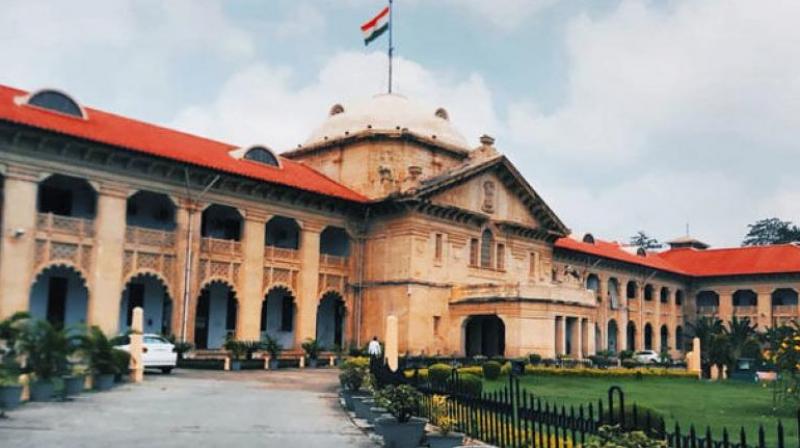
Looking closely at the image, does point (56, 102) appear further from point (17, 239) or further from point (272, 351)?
point (272, 351)

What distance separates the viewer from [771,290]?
189 ft

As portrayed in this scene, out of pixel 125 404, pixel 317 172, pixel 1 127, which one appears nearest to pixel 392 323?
pixel 125 404

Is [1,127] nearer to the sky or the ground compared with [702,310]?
nearer to the sky

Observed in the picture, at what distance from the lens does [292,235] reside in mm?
37031

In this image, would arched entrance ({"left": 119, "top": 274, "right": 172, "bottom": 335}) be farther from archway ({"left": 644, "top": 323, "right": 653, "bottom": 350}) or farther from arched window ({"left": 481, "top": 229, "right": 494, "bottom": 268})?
archway ({"left": 644, "top": 323, "right": 653, "bottom": 350})

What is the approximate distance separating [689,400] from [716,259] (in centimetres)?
4410

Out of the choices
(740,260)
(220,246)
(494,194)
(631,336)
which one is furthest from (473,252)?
(740,260)

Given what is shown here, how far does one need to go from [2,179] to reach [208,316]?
10173mm

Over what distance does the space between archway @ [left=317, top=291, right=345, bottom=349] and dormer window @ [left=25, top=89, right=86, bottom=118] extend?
1414 cm

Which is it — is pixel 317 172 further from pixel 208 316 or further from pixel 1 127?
pixel 1 127

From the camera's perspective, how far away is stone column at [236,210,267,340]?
1275 inches

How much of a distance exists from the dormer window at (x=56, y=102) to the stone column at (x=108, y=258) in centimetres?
329

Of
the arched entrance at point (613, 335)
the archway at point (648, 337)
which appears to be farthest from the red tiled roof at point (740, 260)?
the arched entrance at point (613, 335)

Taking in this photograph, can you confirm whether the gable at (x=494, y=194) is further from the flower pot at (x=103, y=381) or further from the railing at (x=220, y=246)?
the flower pot at (x=103, y=381)
